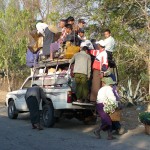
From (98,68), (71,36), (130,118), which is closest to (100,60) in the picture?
(98,68)

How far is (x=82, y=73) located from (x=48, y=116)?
1800mm

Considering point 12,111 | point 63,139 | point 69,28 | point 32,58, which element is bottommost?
point 63,139

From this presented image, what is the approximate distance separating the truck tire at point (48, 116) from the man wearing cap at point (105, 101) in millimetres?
1865

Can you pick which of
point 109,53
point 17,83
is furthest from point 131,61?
point 17,83

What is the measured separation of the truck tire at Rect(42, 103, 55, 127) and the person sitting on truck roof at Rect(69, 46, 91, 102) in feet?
3.40

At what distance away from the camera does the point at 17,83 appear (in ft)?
104

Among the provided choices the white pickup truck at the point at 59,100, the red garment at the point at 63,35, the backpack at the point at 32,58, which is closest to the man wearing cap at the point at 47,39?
the red garment at the point at 63,35

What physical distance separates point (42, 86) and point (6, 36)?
54.6ft

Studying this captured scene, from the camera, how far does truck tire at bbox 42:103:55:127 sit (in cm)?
1163

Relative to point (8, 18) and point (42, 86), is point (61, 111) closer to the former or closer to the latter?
point (42, 86)

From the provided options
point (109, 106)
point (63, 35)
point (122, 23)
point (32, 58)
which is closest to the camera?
point (109, 106)

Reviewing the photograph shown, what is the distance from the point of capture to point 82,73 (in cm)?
1112

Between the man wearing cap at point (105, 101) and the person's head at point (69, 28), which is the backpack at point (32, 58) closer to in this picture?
the person's head at point (69, 28)

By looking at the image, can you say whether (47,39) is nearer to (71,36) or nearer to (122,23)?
(71,36)
